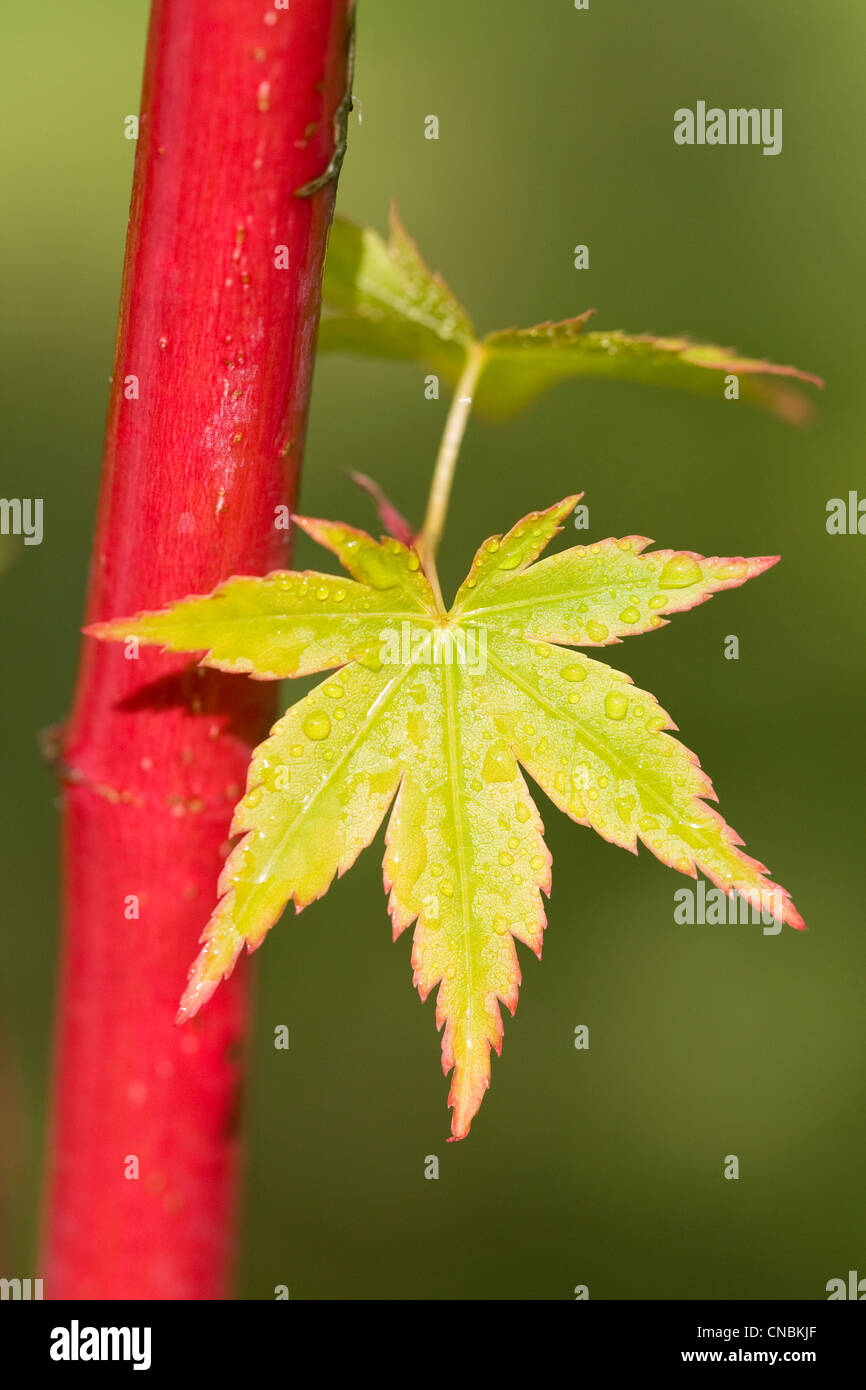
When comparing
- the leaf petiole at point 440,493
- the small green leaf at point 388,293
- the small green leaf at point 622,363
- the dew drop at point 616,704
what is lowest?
the dew drop at point 616,704

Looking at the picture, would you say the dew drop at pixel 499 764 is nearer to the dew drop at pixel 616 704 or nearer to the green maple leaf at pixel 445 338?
the dew drop at pixel 616 704

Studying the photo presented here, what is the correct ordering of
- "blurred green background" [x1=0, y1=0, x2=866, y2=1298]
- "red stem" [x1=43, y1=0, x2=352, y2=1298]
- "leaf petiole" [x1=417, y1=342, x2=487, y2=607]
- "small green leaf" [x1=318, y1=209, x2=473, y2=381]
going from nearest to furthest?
"red stem" [x1=43, y1=0, x2=352, y2=1298], "leaf petiole" [x1=417, y1=342, x2=487, y2=607], "small green leaf" [x1=318, y1=209, x2=473, y2=381], "blurred green background" [x1=0, y1=0, x2=866, y2=1298]

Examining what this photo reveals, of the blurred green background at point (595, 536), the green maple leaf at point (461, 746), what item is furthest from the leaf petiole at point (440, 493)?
the blurred green background at point (595, 536)

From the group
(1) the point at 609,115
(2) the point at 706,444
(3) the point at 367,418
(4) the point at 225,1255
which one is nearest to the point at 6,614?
Result: (3) the point at 367,418

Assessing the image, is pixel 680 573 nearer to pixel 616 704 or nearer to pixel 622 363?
pixel 616 704

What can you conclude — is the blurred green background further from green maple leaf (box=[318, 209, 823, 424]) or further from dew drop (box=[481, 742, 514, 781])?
dew drop (box=[481, 742, 514, 781])

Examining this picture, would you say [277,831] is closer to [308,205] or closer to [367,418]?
[308,205]

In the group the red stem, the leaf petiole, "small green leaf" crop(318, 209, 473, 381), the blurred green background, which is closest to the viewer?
the red stem

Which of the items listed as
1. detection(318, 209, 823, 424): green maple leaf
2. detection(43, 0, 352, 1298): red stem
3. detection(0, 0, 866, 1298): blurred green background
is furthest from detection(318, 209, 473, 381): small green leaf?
detection(0, 0, 866, 1298): blurred green background
